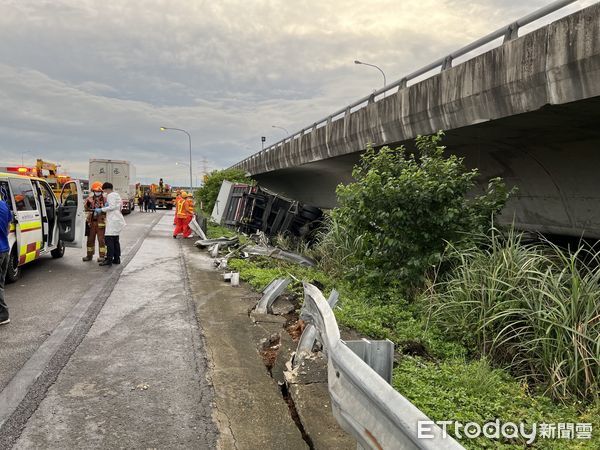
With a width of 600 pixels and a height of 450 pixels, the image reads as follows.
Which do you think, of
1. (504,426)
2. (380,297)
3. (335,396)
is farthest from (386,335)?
(335,396)

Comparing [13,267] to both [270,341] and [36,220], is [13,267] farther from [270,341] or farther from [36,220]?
[270,341]

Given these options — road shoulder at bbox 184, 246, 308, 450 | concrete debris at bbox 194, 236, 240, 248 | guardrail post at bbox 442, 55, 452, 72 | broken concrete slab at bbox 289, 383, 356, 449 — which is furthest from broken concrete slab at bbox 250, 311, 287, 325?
concrete debris at bbox 194, 236, 240, 248

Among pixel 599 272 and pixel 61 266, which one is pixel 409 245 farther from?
pixel 61 266

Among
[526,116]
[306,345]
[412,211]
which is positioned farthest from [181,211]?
[306,345]

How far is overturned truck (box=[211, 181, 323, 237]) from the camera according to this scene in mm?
16234

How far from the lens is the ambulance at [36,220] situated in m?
8.05

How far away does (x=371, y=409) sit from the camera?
7.33 feet

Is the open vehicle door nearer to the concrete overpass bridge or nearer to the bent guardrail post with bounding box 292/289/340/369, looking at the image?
the concrete overpass bridge

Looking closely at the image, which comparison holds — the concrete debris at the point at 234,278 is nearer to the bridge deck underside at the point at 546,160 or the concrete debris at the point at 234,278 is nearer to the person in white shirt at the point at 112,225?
the person in white shirt at the point at 112,225

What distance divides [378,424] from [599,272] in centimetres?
354

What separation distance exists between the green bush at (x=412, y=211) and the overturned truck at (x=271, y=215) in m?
8.96

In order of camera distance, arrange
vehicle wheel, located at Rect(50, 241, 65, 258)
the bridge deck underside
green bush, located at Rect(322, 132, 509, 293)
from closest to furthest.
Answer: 1. green bush, located at Rect(322, 132, 509, 293)
2. the bridge deck underside
3. vehicle wheel, located at Rect(50, 241, 65, 258)

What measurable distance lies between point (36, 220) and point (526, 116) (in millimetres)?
8885

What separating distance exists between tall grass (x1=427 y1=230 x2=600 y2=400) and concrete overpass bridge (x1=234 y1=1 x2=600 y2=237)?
2161 millimetres
